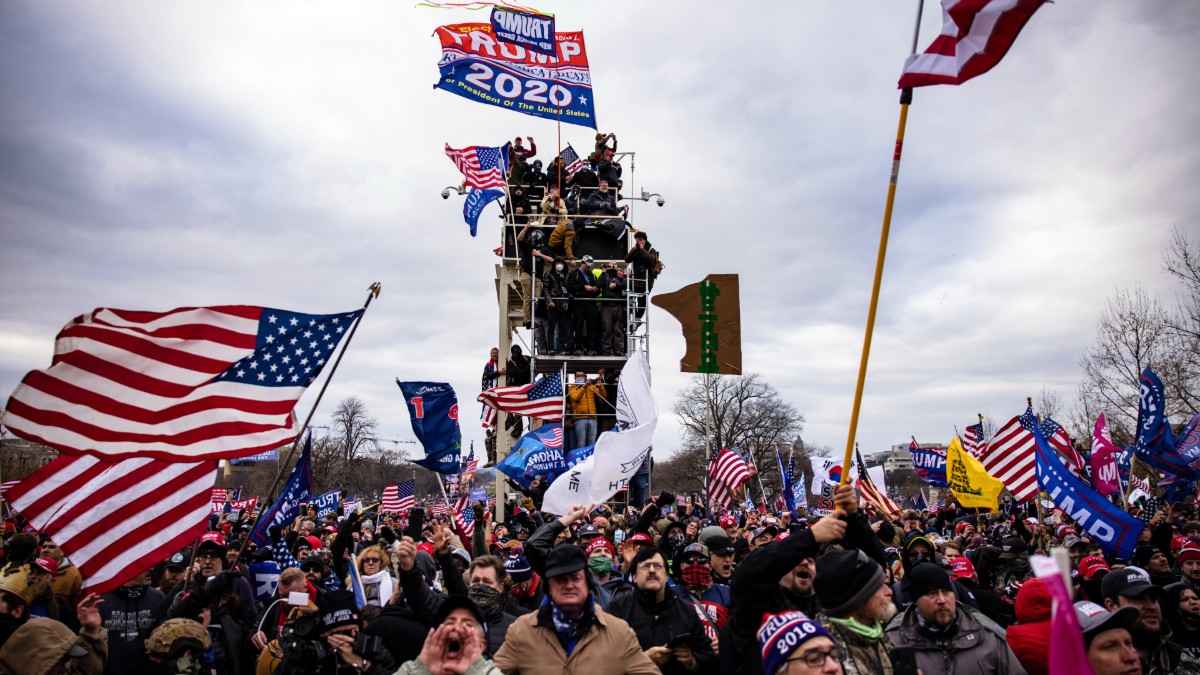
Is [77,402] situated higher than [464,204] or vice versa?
[464,204]

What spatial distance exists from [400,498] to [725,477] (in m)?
8.83

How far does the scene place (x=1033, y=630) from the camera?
16.3 feet

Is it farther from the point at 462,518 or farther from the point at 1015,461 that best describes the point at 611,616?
the point at 1015,461

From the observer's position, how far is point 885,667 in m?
3.82

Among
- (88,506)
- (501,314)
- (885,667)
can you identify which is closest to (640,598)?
(885,667)

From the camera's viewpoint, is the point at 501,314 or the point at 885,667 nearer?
the point at 885,667

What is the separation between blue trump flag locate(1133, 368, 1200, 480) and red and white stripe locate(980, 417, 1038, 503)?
11.4ft

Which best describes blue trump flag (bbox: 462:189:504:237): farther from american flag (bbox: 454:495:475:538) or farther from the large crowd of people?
the large crowd of people

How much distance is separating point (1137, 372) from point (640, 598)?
32.0 m

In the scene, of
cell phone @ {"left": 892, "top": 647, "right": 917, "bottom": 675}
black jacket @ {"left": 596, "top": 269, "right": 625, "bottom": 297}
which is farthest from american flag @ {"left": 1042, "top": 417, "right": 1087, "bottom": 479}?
cell phone @ {"left": 892, "top": 647, "right": 917, "bottom": 675}

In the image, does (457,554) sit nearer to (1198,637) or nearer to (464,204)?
(1198,637)

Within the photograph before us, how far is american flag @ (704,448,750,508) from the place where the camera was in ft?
42.1

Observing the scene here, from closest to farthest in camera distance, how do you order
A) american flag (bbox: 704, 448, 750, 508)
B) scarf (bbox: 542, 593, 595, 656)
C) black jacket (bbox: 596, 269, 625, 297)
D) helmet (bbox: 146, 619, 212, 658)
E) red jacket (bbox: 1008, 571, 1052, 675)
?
scarf (bbox: 542, 593, 595, 656) → red jacket (bbox: 1008, 571, 1052, 675) → helmet (bbox: 146, 619, 212, 658) → american flag (bbox: 704, 448, 750, 508) → black jacket (bbox: 596, 269, 625, 297)

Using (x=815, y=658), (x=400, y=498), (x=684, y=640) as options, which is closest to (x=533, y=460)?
(x=684, y=640)
